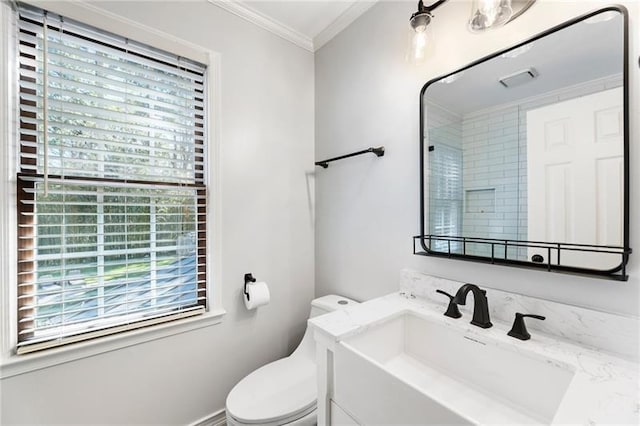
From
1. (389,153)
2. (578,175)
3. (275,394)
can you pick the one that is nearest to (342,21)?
(389,153)

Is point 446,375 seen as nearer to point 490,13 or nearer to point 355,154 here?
point 355,154

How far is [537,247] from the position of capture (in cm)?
91

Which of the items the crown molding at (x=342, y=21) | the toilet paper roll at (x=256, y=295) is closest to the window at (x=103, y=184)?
the toilet paper roll at (x=256, y=295)

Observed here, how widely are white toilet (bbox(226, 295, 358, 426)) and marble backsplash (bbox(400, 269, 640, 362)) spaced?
0.74 m

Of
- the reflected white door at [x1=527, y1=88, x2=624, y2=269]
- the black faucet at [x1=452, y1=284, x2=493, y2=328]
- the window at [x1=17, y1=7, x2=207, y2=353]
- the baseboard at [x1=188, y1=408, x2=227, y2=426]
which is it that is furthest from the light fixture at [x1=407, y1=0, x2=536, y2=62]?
the baseboard at [x1=188, y1=408, x2=227, y2=426]

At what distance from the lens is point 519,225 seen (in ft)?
3.15

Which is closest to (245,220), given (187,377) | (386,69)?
(187,377)

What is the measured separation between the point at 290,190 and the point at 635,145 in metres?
1.50

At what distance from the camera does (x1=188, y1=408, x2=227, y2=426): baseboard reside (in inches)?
55.9

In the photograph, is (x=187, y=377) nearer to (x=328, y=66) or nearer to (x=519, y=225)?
(x=519, y=225)

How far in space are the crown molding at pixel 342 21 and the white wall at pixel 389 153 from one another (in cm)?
3

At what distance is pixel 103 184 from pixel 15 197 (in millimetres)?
273

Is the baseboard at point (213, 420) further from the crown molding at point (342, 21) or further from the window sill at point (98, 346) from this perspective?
the crown molding at point (342, 21)

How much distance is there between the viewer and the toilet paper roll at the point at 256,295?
1.50m
